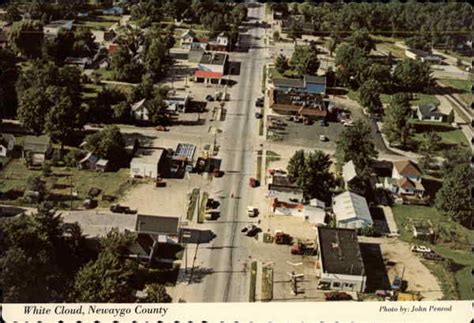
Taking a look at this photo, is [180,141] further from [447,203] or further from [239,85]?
[447,203]

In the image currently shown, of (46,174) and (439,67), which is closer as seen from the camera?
(46,174)

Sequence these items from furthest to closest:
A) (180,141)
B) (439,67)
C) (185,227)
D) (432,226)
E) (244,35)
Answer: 1. (244,35)
2. (439,67)
3. (180,141)
4. (432,226)
5. (185,227)

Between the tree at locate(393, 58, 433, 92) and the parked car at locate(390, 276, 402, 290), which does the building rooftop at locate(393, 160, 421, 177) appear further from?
the tree at locate(393, 58, 433, 92)

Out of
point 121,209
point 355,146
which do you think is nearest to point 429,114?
point 355,146

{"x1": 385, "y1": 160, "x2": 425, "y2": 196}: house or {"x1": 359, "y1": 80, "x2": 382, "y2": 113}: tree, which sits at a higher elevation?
{"x1": 359, "y1": 80, "x2": 382, "y2": 113}: tree

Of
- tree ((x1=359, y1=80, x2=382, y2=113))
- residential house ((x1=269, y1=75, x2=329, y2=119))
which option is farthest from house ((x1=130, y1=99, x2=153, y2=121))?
tree ((x1=359, y1=80, x2=382, y2=113))

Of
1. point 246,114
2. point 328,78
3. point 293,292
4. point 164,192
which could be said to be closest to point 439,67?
point 328,78
